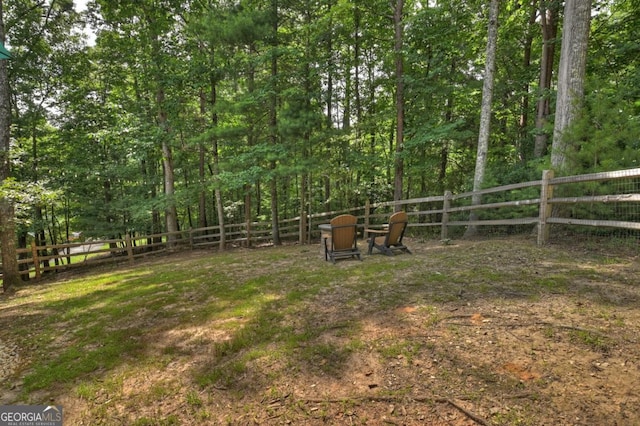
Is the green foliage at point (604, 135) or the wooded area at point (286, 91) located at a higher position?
the wooded area at point (286, 91)

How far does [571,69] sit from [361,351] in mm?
7512

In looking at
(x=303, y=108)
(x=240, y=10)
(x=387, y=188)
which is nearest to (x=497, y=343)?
(x=303, y=108)

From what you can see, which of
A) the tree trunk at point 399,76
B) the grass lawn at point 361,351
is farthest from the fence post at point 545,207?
the tree trunk at point 399,76

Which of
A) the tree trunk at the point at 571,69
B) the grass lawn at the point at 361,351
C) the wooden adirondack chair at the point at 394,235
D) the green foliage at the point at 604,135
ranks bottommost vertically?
the grass lawn at the point at 361,351

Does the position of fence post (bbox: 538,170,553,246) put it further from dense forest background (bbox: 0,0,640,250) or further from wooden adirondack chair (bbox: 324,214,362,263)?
wooden adirondack chair (bbox: 324,214,362,263)

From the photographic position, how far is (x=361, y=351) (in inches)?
104

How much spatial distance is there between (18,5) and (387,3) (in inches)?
538

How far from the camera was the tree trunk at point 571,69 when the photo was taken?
20.5 ft

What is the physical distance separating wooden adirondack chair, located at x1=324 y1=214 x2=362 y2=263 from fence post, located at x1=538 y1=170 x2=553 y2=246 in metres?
3.52

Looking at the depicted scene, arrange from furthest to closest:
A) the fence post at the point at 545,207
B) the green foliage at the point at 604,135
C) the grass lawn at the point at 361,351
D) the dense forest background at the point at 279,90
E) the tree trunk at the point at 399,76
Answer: the tree trunk at the point at 399,76 → the dense forest background at the point at 279,90 → the fence post at the point at 545,207 → the green foliage at the point at 604,135 → the grass lawn at the point at 361,351

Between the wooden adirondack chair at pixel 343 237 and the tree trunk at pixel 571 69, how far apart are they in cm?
437

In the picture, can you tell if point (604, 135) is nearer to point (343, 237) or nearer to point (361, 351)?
point (343, 237)

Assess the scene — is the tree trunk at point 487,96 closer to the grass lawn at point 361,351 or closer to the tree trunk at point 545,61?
the tree trunk at point 545,61

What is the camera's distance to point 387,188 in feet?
42.6
